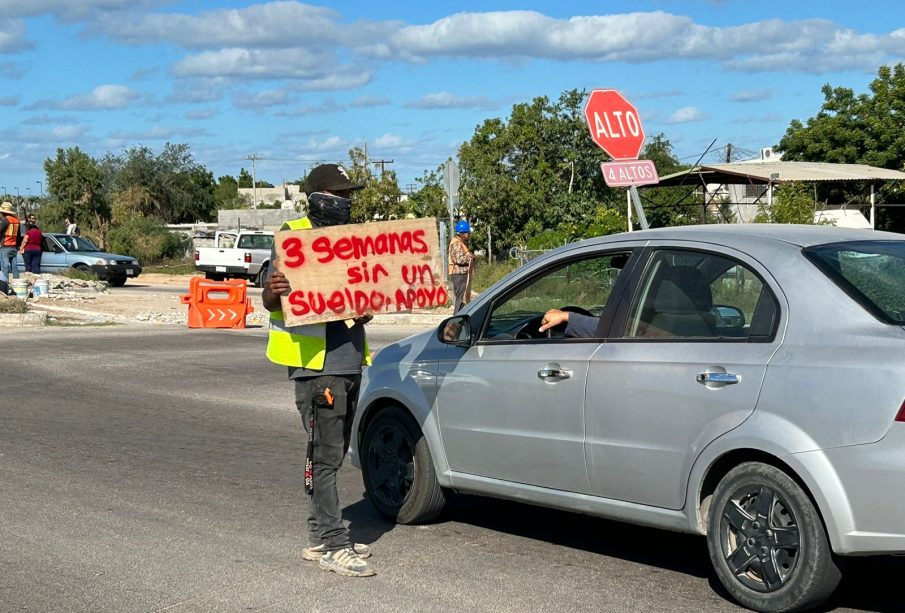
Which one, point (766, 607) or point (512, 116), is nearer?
point (766, 607)

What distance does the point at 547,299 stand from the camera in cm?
681

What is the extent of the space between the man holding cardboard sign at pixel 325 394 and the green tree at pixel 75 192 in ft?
221

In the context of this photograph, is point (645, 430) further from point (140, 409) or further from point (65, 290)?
point (65, 290)

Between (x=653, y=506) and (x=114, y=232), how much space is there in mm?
54973

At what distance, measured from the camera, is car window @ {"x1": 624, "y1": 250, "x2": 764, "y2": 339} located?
559 centimetres

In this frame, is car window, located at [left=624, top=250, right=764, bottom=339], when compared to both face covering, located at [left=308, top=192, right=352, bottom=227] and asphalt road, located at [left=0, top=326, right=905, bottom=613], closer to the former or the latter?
asphalt road, located at [left=0, top=326, right=905, bottom=613]

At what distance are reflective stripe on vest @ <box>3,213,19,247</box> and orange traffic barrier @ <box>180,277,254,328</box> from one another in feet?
17.0

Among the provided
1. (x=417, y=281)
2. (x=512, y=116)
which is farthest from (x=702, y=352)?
(x=512, y=116)

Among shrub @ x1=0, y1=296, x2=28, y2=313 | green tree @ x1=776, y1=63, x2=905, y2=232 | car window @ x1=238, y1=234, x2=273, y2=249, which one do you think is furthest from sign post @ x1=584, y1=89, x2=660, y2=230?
green tree @ x1=776, y1=63, x2=905, y2=232

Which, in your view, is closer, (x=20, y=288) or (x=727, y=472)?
(x=727, y=472)

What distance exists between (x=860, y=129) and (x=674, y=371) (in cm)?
5273

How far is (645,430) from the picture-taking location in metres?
5.69

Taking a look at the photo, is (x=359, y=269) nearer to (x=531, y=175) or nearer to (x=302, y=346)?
(x=302, y=346)

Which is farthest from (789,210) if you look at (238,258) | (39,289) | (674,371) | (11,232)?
(674,371)
